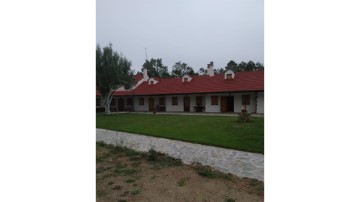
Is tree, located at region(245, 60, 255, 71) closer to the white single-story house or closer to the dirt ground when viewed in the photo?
the white single-story house

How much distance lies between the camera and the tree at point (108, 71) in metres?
21.0

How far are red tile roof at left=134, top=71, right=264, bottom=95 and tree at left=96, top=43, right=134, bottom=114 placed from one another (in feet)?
15.4

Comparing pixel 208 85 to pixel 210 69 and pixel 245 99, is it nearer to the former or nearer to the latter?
pixel 210 69

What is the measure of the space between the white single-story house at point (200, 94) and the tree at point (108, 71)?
15.1 feet

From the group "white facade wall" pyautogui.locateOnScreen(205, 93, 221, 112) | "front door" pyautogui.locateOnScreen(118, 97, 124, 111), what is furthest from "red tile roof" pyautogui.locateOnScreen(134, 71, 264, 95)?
"front door" pyautogui.locateOnScreen(118, 97, 124, 111)

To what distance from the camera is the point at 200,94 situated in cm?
2291

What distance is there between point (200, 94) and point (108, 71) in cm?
855

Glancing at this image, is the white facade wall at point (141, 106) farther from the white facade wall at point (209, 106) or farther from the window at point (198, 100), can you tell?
the white facade wall at point (209, 106)
